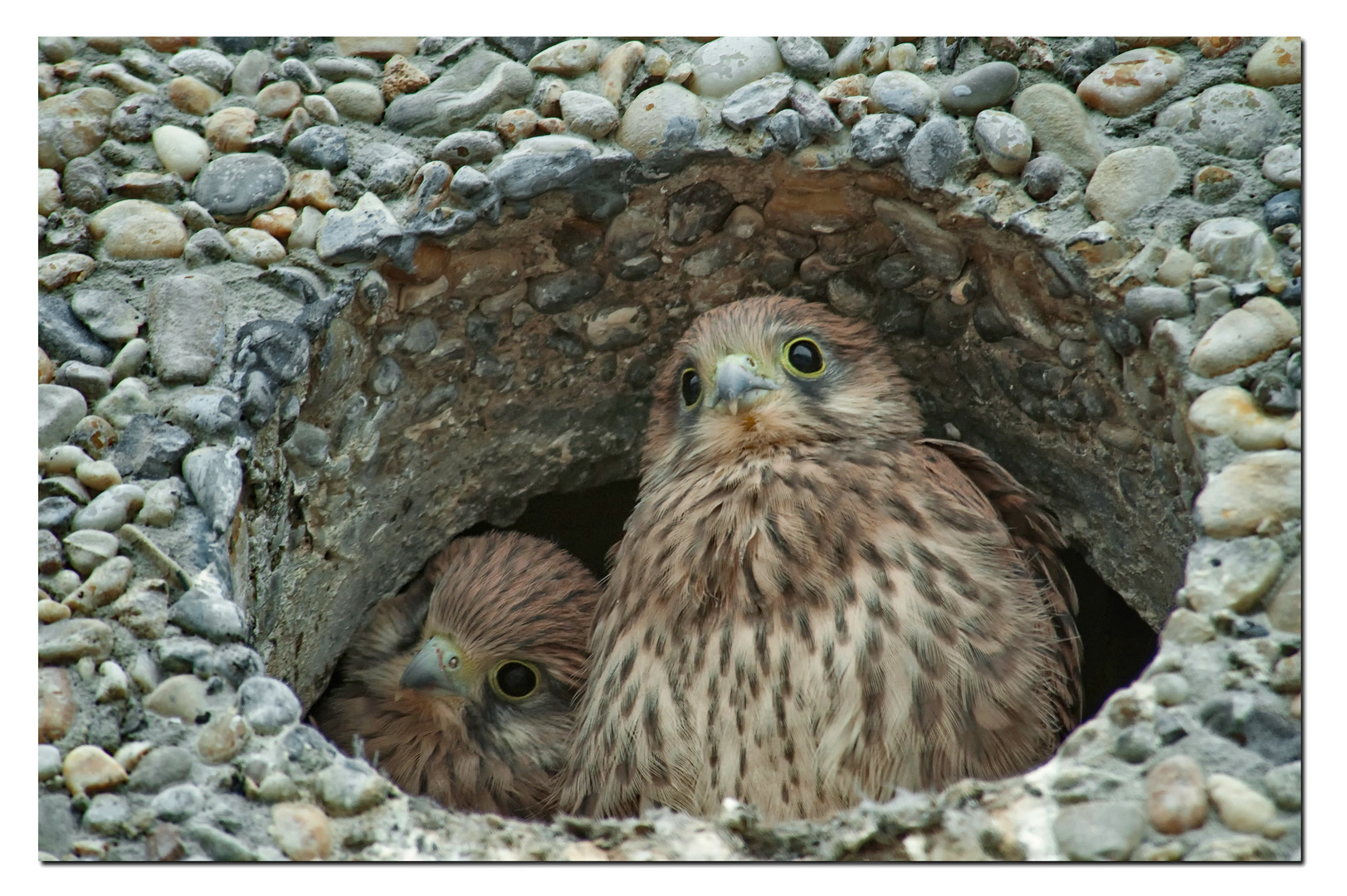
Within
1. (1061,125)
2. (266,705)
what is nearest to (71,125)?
(266,705)

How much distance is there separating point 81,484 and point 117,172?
0.87 m

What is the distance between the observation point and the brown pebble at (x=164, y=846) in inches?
80.6

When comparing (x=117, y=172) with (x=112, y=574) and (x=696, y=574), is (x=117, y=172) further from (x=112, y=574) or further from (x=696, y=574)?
(x=696, y=574)

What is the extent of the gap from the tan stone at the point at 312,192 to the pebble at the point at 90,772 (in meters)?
1.41

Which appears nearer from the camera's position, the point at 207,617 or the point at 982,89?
the point at 207,617

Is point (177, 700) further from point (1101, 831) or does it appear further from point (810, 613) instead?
point (1101, 831)

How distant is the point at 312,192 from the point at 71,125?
0.61 metres

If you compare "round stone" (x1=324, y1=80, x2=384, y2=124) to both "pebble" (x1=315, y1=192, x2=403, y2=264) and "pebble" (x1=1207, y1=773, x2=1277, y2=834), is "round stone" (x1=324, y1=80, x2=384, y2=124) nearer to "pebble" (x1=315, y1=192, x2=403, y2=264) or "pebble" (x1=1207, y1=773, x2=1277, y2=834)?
"pebble" (x1=315, y1=192, x2=403, y2=264)

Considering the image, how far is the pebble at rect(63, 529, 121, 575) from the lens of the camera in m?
2.40

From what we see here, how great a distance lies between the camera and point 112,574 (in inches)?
93.2

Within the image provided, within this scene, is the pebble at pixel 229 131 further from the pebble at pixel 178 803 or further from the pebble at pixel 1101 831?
the pebble at pixel 1101 831

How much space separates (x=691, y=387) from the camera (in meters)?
3.39

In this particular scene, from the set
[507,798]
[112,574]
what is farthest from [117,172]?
[507,798]

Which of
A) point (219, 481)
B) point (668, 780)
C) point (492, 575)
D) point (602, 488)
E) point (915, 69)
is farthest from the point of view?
point (602, 488)
